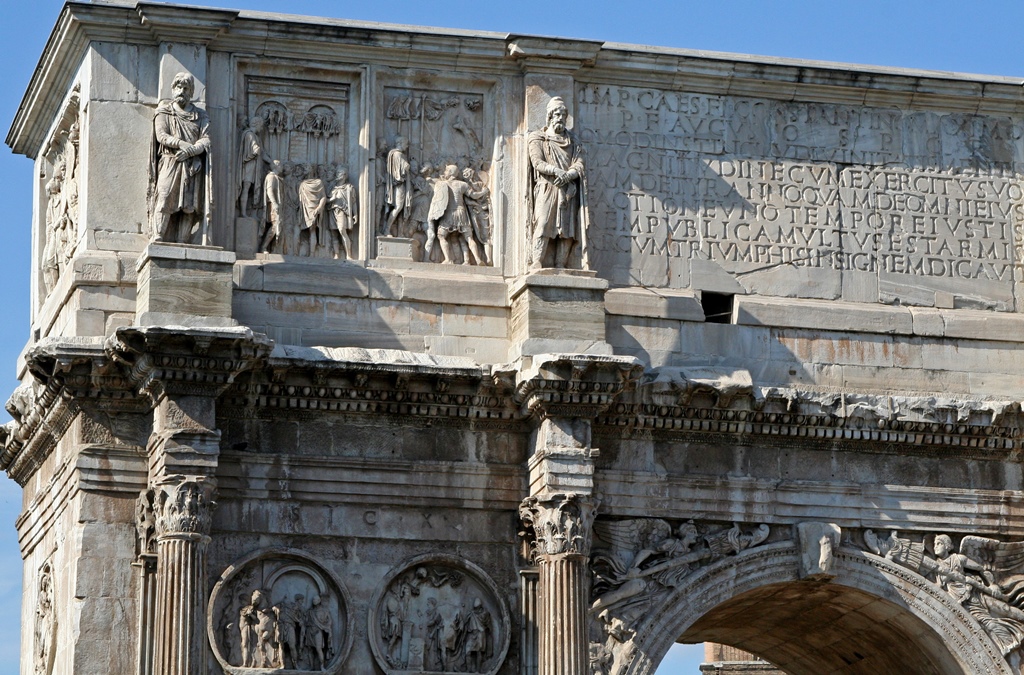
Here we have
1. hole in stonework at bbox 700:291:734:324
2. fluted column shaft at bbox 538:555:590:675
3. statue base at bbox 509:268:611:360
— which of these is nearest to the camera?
fluted column shaft at bbox 538:555:590:675

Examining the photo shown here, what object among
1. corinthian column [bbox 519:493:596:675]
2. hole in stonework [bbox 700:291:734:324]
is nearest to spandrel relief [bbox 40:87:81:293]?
corinthian column [bbox 519:493:596:675]

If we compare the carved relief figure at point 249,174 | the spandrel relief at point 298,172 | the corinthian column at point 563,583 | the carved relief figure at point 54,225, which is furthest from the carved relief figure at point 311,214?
the corinthian column at point 563,583

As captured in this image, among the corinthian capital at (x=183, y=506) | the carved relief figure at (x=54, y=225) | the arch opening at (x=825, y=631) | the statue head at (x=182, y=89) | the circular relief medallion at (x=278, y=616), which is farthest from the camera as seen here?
the carved relief figure at (x=54, y=225)

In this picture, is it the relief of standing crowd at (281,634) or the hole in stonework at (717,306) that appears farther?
the hole in stonework at (717,306)

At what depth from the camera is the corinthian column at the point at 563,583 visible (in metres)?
22.0

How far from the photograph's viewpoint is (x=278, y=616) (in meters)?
21.9

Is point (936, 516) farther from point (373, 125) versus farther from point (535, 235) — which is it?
point (373, 125)

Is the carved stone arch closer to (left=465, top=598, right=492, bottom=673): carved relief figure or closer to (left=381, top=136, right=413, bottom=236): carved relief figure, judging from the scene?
(left=465, top=598, right=492, bottom=673): carved relief figure

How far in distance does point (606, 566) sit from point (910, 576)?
2.76 m

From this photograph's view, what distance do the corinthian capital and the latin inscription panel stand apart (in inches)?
167

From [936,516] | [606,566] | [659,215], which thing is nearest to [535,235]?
[659,215]

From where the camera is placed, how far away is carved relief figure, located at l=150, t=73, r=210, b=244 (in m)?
22.0

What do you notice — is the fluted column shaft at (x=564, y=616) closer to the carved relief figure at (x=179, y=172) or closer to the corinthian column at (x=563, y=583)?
the corinthian column at (x=563, y=583)

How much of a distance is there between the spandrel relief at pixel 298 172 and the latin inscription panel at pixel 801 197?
223 cm
